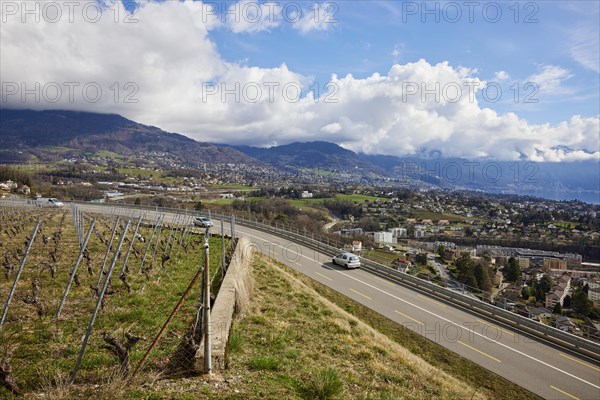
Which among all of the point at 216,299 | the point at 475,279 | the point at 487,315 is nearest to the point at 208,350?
the point at 216,299

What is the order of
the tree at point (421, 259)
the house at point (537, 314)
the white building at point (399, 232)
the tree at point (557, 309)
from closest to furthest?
the house at point (537, 314) → the tree at point (557, 309) → the tree at point (421, 259) → the white building at point (399, 232)

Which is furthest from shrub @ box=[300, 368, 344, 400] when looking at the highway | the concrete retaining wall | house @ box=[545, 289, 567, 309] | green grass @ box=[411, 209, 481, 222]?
green grass @ box=[411, 209, 481, 222]

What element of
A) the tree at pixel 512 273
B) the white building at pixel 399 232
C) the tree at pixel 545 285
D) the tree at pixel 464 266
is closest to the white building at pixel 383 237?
the white building at pixel 399 232

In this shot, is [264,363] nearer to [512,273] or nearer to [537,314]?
[537,314]

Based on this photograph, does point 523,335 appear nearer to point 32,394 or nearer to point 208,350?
point 208,350

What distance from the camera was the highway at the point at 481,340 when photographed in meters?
11.6

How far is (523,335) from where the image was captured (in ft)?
51.5

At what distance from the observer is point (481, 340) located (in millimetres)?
14695

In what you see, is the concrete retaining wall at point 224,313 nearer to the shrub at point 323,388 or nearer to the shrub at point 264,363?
the shrub at point 264,363

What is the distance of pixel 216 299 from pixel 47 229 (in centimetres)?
2565

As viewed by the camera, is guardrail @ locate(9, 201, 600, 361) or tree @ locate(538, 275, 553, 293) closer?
guardrail @ locate(9, 201, 600, 361)

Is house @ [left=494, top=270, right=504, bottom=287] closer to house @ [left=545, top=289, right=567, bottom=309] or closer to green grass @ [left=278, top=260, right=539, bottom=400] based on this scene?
house @ [left=545, top=289, right=567, bottom=309]

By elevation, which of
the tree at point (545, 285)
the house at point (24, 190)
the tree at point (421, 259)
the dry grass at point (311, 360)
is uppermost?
the house at point (24, 190)

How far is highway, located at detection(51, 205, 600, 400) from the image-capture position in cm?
1156
